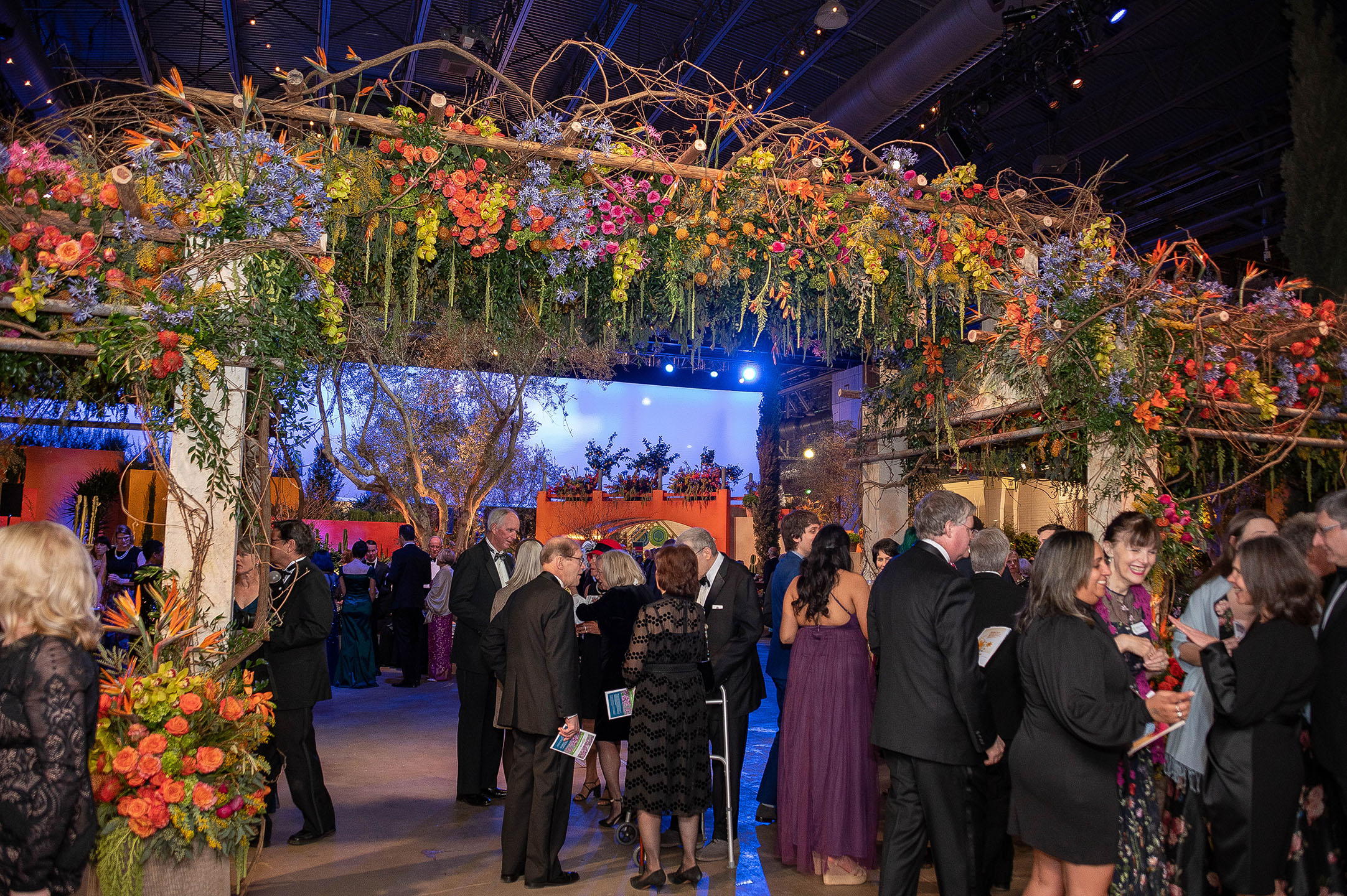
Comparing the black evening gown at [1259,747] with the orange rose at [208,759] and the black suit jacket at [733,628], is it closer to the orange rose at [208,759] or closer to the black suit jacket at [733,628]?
the black suit jacket at [733,628]

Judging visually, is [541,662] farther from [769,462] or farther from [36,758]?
[769,462]

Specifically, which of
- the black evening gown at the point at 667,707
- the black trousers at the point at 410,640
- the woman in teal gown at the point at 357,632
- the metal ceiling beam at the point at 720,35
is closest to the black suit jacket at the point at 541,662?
the black evening gown at the point at 667,707

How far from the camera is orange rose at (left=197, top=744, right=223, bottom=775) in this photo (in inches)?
119

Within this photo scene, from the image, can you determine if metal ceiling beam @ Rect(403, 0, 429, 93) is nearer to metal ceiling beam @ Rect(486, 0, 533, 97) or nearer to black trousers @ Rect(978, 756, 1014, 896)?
metal ceiling beam @ Rect(486, 0, 533, 97)

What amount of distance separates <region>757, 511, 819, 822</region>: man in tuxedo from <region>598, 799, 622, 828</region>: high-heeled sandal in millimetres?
804

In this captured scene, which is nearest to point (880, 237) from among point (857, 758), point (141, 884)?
point (857, 758)

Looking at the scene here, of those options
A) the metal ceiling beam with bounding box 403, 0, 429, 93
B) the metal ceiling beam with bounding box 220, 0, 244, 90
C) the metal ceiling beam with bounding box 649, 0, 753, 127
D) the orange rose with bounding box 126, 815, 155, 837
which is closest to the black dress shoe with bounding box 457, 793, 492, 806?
the orange rose with bounding box 126, 815, 155, 837

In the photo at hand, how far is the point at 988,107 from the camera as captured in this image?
916 cm

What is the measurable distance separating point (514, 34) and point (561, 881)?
787 centimetres

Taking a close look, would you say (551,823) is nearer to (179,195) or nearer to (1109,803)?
(1109,803)

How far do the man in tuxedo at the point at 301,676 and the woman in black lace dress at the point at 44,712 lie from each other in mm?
2153

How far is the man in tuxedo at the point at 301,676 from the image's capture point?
4.45 meters

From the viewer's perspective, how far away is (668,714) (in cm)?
407

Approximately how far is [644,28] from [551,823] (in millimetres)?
7817
